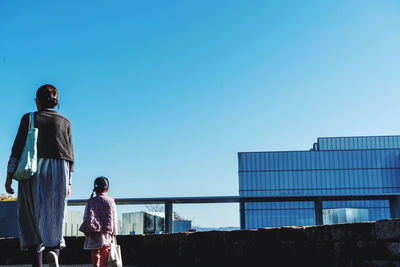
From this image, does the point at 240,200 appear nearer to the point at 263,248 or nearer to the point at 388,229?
the point at 263,248

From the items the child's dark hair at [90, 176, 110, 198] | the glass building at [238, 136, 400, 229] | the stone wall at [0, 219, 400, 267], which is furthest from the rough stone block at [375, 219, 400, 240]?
the glass building at [238, 136, 400, 229]

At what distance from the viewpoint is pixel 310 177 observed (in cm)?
8869

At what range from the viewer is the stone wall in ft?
16.6

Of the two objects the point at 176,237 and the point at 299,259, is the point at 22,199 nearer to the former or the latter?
the point at 299,259

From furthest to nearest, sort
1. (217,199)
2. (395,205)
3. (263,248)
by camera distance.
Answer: (217,199) → (395,205) → (263,248)

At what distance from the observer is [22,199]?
3.88m

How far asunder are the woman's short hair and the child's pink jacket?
1.40 meters

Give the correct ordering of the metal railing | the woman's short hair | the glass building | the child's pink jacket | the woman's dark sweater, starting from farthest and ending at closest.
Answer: the glass building
the metal railing
the child's pink jacket
the woman's short hair
the woman's dark sweater

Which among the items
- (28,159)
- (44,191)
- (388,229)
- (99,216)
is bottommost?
(388,229)

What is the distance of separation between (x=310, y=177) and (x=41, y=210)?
87.6 m

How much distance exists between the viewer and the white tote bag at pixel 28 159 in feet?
12.4

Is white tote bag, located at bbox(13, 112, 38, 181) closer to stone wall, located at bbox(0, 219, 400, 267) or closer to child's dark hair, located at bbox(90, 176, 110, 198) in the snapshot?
child's dark hair, located at bbox(90, 176, 110, 198)

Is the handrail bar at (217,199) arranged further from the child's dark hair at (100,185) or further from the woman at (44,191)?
the woman at (44,191)

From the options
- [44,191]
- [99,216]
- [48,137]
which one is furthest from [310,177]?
[44,191]
